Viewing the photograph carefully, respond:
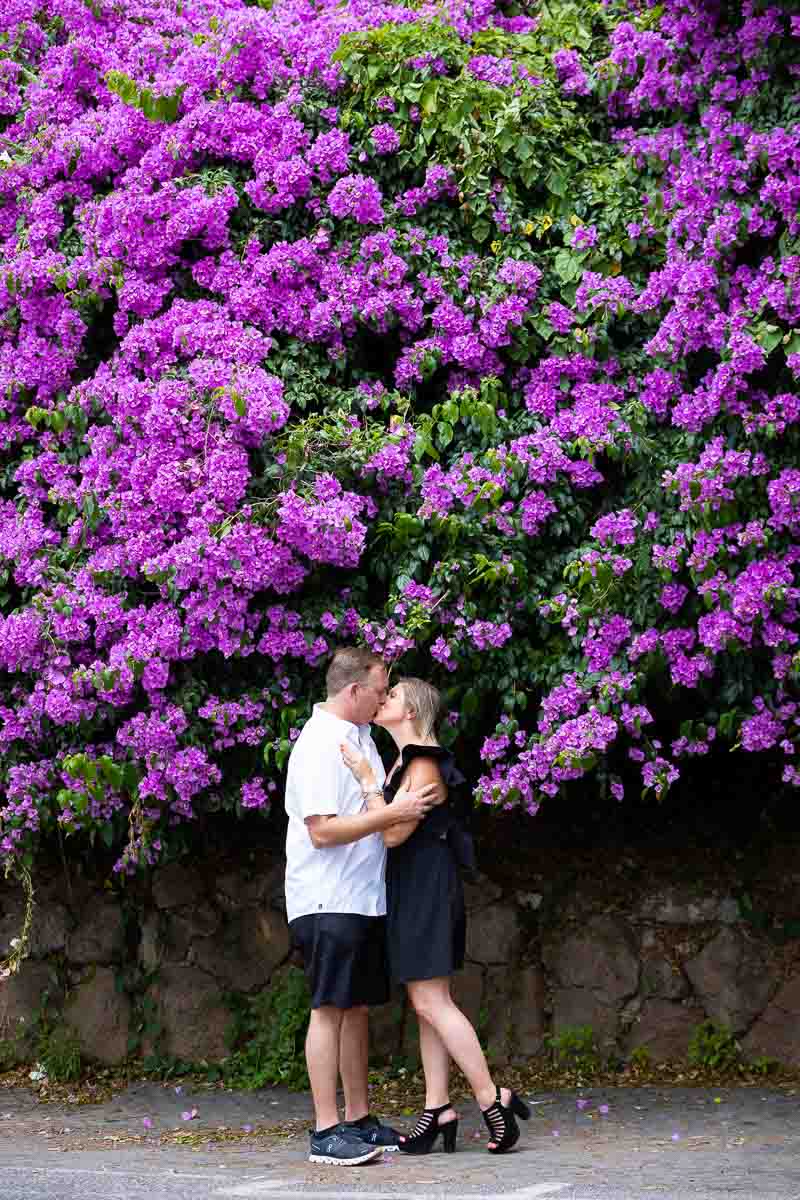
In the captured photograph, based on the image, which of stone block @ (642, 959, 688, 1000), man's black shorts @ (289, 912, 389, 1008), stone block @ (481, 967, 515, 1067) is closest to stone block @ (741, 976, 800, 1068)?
stone block @ (642, 959, 688, 1000)

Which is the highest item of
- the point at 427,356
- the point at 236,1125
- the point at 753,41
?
the point at 753,41

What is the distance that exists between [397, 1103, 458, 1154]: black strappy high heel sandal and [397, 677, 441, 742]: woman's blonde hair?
4.62 ft

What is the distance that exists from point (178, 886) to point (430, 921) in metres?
2.81

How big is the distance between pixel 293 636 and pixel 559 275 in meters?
2.20

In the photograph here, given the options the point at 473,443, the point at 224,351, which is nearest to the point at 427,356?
the point at 473,443

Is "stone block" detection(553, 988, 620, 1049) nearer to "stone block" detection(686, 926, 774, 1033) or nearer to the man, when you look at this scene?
"stone block" detection(686, 926, 774, 1033)

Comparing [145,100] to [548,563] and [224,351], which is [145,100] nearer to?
[224,351]

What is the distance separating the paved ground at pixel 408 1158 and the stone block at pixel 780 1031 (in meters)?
0.35

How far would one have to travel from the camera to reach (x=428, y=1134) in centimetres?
559

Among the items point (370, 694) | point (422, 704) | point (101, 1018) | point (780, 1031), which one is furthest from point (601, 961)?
point (101, 1018)

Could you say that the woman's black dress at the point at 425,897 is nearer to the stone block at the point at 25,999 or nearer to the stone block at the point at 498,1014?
the stone block at the point at 498,1014

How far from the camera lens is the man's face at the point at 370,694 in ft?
18.7

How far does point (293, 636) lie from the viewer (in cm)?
689

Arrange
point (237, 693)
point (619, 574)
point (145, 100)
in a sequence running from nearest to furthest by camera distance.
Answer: point (619, 574) < point (237, 693) < point (145, 100)
